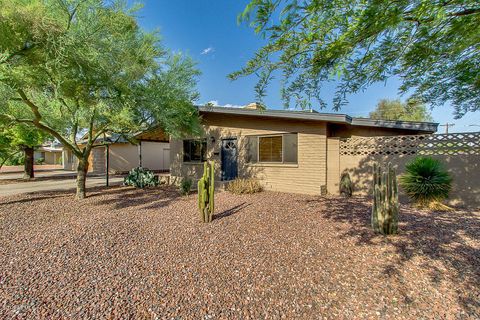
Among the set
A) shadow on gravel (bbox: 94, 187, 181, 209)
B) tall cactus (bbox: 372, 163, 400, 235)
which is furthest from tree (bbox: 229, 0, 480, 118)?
shadow on gravel (bbox: 94, 187, 181, 209)

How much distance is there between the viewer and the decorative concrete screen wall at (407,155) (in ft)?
22.6

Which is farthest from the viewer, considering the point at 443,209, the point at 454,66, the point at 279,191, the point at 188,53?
the point at 279,191

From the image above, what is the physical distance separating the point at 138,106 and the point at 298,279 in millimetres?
7237

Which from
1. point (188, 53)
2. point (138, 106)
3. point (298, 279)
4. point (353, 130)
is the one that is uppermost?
point (188, 53)

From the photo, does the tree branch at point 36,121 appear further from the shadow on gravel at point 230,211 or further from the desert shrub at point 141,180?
the shadow on gravel at point 230,211

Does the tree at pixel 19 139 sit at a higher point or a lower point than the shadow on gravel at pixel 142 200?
higher

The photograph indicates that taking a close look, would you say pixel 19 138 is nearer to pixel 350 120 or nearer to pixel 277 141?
pixel 277 141

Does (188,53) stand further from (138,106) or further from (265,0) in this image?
(265,0)

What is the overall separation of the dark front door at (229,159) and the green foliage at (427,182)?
260 inches

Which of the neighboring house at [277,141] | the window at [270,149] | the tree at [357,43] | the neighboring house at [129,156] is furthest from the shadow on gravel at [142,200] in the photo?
the neighboring house at [129,156]

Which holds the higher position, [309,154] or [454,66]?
[454,66]

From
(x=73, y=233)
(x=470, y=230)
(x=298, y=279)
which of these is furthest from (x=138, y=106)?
(x=470, y=230)

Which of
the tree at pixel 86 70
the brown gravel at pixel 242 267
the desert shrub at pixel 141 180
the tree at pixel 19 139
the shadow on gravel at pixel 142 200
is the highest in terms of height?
the tree at pixel 86 70

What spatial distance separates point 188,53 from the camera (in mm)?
9242
